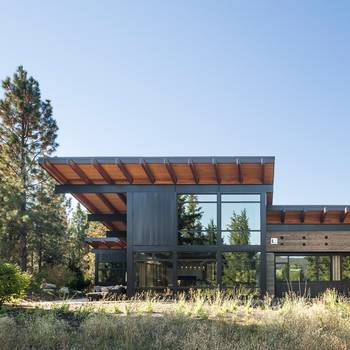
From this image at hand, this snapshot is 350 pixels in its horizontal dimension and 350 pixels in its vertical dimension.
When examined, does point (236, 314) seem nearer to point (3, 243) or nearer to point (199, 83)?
point (199, 83)

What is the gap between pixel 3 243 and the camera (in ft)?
103

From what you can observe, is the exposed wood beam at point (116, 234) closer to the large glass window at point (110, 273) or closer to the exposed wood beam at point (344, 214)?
the large glass window at point (110, 273)

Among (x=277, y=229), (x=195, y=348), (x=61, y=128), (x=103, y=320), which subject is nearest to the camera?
(x=195, y=348)

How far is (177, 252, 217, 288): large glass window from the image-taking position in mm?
23219

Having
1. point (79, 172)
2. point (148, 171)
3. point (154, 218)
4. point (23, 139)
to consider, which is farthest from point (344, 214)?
point (23, 139)

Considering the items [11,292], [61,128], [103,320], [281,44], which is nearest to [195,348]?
[103,320]

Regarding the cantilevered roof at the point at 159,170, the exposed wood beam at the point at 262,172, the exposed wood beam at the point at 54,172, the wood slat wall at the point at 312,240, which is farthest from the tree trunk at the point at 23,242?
the exposed wood beam at the point at 262,172

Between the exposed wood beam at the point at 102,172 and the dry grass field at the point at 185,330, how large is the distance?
359 inches

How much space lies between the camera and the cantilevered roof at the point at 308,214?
83.9ft

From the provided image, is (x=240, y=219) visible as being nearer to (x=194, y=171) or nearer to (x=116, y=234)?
(x=194, y=171)

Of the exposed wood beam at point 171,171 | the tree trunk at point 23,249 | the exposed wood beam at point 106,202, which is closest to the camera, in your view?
the exposed wood beam at point 171,171

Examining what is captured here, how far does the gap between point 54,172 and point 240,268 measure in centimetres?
856

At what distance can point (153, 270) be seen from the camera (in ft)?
77.2

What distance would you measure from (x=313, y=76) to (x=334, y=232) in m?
9.03
